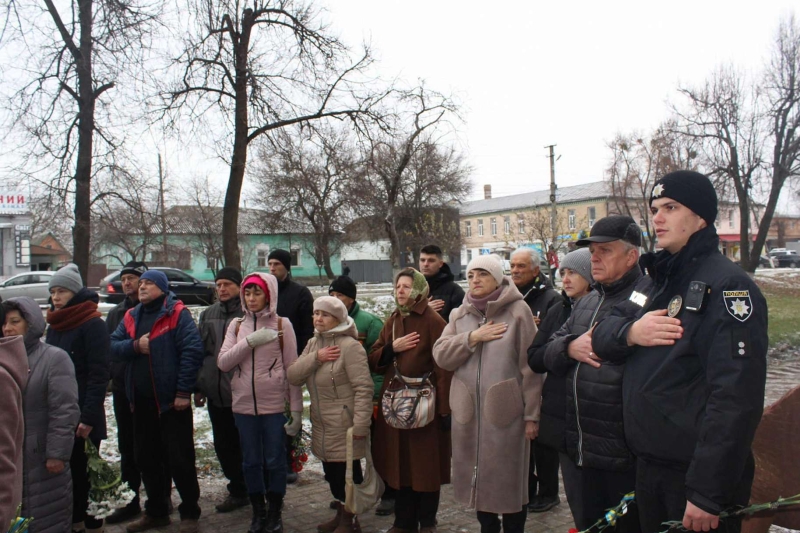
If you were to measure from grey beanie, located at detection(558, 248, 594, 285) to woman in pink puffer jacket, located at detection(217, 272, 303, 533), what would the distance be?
85.7 inches

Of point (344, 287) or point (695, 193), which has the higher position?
point (695, 193)

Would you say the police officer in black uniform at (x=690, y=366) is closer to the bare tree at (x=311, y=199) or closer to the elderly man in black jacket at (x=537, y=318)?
the elderly man in black jacket at (x=537, y=318)

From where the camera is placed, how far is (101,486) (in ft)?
13.6

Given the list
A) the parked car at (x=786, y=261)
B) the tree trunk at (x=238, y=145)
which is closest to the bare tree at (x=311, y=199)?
the tree trunk at (x=238, y=145)

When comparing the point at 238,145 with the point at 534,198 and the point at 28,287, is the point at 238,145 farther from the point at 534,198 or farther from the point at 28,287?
the point at 534,198

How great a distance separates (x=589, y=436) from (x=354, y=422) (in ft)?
6.41

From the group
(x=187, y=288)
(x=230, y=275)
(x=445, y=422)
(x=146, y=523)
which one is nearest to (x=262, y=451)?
(x=146, y=523)

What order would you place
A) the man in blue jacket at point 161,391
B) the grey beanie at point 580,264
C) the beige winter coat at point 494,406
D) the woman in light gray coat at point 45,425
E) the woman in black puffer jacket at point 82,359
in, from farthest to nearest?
the man in blue jacket at point 161,391 < the woman in black puffer jacket at point 82,359 < the grey beanie at point 580,264 < the beige winter coat at point 494,406 < the woman in light gray coat at point 45,425

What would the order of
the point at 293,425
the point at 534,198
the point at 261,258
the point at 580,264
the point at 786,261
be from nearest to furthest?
the point at 580,264 < the point at 293,425 < the point at 261,258 < the point at 786,261 < the point at 534,198

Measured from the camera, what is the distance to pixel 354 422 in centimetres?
438

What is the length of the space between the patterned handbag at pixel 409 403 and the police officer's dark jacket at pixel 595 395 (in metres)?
1.33

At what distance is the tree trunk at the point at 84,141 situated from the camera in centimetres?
975

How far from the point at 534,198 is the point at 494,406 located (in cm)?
6658

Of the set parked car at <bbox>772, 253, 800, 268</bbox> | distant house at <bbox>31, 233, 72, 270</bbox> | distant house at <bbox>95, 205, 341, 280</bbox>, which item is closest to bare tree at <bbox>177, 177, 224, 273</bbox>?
distant house at <bbox>95, 205, 341, 280</bbox>
